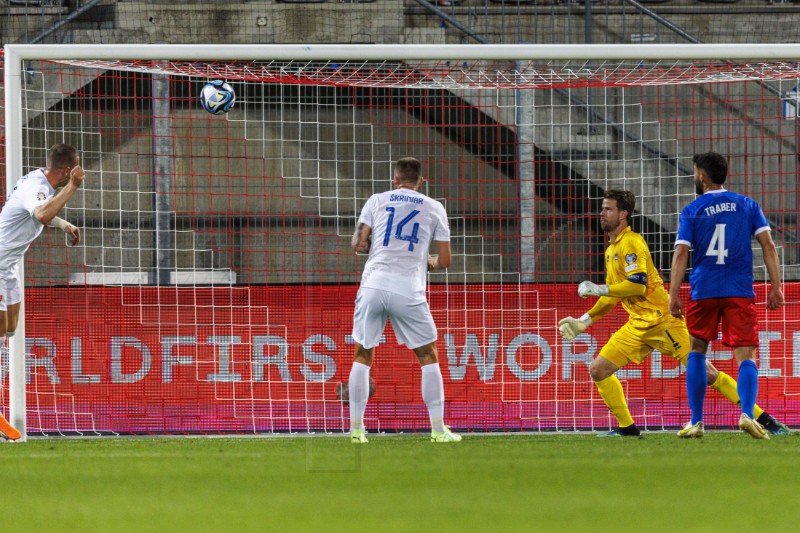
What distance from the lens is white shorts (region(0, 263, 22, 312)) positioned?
8016 mm

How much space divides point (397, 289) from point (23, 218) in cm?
261

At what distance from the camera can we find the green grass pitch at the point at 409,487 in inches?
156

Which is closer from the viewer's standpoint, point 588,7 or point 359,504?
point 359,504

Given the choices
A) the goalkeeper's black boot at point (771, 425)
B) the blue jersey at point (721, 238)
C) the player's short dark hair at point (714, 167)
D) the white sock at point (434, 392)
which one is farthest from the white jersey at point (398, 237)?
the goalkeeper's black boot at point (771, 425)

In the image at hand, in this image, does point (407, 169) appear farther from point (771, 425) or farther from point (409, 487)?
point (409, 487)

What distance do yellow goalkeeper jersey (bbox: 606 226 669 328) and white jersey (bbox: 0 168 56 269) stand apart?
13.0 ft

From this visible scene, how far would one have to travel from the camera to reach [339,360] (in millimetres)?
9992

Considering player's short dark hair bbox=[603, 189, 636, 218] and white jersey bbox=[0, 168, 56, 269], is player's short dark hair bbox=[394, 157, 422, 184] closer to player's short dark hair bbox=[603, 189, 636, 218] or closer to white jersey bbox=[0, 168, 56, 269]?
player's short dark hair bbox=[603, 189, 636, 218]

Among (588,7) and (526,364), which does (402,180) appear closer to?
(526,364)

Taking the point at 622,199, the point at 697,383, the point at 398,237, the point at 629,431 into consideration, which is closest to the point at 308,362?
the point at 398,237

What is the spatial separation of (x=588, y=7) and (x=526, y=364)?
6.08 meters

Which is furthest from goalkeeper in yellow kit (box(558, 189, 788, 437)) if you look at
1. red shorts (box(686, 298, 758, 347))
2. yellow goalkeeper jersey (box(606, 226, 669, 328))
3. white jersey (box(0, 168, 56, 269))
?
white jersey (box(0, 168, 56, 269))

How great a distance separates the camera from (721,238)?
759cm

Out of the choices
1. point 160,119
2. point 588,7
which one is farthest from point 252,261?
point 588,7
